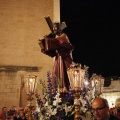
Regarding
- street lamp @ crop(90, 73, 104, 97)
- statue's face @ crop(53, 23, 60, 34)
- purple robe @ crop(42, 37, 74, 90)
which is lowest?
street lamp @ crop(90, 73, 104, 97)

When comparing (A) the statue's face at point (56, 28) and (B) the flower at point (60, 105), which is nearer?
(B) the flower at point (60, 105)

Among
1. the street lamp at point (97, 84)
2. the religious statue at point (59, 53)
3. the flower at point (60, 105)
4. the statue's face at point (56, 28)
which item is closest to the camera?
the flower at point (60, 105)

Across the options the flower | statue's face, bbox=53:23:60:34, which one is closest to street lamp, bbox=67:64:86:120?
the flower

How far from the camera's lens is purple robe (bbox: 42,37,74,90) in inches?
187

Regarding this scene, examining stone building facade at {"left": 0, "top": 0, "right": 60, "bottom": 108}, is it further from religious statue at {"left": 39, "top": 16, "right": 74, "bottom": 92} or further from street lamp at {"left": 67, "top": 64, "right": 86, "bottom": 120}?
street lamp at {"left": 67, "top": 64, "right": 86, "bottom": 120}

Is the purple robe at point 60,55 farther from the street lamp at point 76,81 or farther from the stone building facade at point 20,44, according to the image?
the stone building facade at point 20,44

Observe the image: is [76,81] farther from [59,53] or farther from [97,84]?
[59,53]

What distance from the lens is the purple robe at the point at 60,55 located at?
4.76 metres

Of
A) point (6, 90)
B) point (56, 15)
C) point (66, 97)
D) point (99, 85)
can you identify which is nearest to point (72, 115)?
point (66, 97)

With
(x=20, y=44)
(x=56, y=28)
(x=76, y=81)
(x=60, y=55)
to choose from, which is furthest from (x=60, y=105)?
(x=20, y=44)

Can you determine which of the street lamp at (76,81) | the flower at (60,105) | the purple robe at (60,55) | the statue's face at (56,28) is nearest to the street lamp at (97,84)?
the flower at (60,105)

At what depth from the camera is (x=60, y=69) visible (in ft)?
16.0

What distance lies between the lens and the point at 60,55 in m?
5.00

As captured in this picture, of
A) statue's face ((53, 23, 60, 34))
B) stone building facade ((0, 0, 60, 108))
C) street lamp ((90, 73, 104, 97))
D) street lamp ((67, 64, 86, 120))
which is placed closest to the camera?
street lamp ((67, 64, 86, 120))
